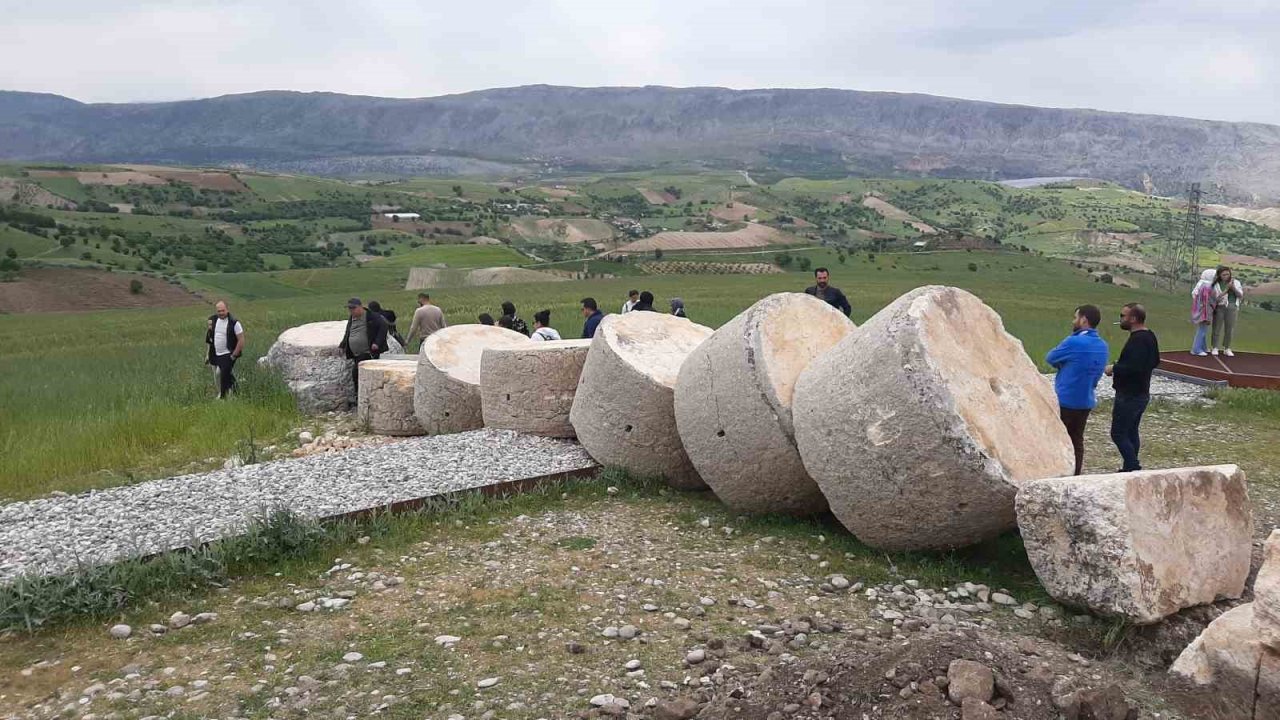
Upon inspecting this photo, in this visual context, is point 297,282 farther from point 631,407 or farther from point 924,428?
point 924,428

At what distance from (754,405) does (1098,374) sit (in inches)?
147

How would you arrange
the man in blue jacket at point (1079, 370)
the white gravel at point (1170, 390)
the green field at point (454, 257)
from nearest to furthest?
the man in blue jacket at point (1079, 370) → the white gravel at point (1170, 390) → the green field at point (454, 257)

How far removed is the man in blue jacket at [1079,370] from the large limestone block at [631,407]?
3993 mm

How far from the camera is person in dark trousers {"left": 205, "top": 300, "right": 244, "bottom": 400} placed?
16.8m

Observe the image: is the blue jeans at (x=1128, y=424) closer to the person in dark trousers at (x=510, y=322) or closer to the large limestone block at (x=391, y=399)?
the large limestone block at (x=391, y=399)

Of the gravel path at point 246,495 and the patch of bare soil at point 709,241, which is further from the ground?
the gravel path at point 246,495

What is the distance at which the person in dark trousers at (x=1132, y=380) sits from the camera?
10211 millimetres

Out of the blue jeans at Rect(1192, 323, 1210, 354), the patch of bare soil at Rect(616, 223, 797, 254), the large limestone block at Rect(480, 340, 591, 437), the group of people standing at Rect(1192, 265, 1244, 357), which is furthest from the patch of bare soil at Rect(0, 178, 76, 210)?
the group of people standing at Rect(1192, 265, 1244, 357)

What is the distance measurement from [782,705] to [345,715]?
8.70 feet

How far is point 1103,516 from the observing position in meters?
6.39

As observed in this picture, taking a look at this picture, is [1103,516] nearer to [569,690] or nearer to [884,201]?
[569,690]

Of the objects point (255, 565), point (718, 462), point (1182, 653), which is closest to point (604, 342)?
point (718, 462)

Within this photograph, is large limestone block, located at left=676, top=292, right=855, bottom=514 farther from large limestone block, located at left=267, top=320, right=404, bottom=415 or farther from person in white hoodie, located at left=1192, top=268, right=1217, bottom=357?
person in white hoodie, located at left=1192, top=268, right=1217, bottom=357

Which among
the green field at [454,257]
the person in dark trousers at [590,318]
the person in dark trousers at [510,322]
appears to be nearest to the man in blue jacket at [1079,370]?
the person in dark trousers at [590,318]
